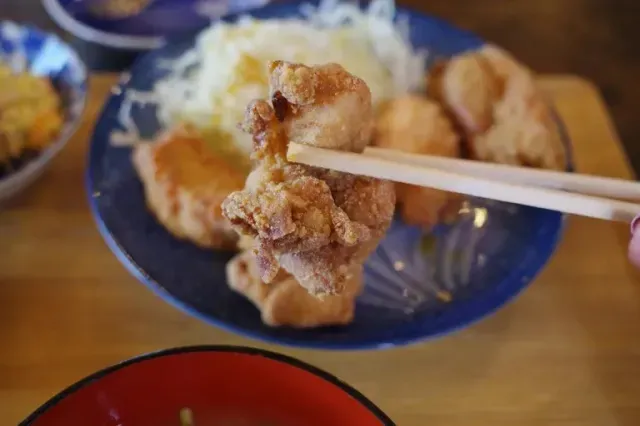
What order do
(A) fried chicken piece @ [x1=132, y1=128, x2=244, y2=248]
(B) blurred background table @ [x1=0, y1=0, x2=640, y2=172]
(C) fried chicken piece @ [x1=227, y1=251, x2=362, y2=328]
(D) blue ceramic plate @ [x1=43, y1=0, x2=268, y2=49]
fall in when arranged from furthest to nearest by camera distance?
(B) blurred background table @ [x1=0, y1=0, x2=640, y2=172] → (D) blue ceramic plate @ [x1=43, y1=0, x2=268, y2=49] → (A) fried chicken piece @ [x1=132, y1=128, x2=244, y2=248] → (C) fried chicken piece @ [x1=227, y1=251, x2=362, y2=328]

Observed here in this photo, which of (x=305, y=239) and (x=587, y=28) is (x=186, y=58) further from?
(x=587, y=28)

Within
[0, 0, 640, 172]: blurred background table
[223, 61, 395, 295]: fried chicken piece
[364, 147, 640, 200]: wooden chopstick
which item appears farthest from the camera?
[0, 0, 640, 172]: blurred background table

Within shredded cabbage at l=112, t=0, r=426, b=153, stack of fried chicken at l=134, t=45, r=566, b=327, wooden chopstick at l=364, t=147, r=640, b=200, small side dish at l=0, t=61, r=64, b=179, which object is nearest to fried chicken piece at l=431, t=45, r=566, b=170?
stack of fried chicken at l=134, t=45, r=566, b=327

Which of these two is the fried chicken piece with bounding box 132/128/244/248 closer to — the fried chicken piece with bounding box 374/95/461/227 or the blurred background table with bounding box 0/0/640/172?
the fried chicken piece with bounding box 374/95/461/227

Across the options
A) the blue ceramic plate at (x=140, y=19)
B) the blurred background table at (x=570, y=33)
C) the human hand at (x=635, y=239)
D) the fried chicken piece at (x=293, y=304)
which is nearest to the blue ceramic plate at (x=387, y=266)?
the fried chicken piece at (x=293, y=304)

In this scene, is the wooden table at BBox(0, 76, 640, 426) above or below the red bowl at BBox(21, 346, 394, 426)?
below

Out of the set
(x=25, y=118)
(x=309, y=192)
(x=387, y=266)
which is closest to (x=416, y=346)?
(x=387, y=266)

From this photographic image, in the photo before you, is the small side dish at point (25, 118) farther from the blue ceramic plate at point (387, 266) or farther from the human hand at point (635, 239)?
the human hand at point (635, 239)
